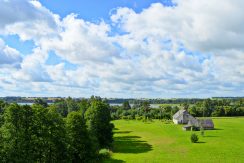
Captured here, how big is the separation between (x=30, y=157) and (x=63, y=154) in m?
5.64

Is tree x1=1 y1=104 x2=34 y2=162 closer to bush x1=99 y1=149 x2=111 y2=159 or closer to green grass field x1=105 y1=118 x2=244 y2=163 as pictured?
bush x1=99 y1=149 x2=111 y2=159

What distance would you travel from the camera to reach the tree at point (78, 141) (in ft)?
154

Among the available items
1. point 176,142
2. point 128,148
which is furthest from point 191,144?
point 128,148

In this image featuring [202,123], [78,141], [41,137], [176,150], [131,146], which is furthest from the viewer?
[202,123]

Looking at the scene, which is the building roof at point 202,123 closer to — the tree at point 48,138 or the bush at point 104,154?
the bush at point 104,154

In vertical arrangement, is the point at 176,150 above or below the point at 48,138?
below

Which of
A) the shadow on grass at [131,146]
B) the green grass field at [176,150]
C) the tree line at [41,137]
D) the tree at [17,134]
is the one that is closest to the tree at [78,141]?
the tree line at [41,137]

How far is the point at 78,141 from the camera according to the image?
157 feet

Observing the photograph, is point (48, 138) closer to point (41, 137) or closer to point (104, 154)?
point (41, 137)

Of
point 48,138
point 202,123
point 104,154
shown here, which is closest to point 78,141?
point 48,138

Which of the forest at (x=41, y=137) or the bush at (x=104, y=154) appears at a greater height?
the forest at (x=41, y=137)

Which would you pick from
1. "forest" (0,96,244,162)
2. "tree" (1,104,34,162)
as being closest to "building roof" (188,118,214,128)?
"forest" (0,96,244,162)

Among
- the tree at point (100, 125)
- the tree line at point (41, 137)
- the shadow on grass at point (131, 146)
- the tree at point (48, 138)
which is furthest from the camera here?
the tree at point (100, 125)

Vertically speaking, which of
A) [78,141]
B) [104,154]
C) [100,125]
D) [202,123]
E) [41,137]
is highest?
[41,137]
